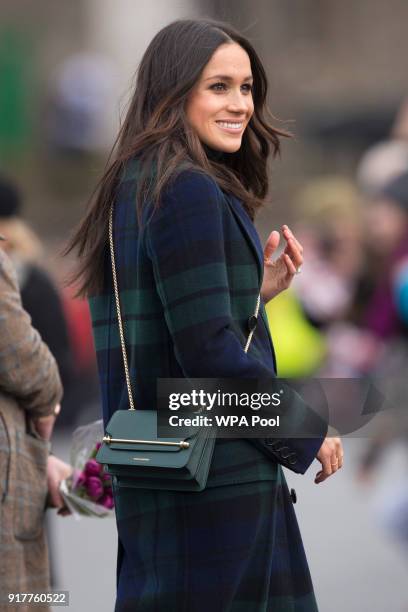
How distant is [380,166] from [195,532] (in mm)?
4993

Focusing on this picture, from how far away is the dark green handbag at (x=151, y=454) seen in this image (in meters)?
3.29

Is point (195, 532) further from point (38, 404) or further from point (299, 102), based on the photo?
point (299, 102)

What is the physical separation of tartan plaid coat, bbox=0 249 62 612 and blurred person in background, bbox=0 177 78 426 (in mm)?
1608

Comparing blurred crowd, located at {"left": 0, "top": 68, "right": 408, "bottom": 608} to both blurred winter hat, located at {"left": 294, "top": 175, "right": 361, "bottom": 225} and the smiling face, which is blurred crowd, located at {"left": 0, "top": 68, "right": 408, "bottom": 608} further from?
the smiling face

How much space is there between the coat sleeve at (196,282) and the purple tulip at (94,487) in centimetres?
88

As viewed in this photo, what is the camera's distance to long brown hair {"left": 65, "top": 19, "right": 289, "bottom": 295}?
11.2ft

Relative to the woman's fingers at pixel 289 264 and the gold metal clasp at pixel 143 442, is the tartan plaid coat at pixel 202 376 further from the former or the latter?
the woman's fingers at pixel 289 264

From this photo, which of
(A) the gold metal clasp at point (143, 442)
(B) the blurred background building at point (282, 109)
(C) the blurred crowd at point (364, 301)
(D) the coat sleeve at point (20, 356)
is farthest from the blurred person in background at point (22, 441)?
(B) the blurred background building at point (282, 109)

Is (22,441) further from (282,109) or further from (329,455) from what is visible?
(282,109)

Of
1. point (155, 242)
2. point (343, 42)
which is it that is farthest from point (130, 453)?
point (343, 42)

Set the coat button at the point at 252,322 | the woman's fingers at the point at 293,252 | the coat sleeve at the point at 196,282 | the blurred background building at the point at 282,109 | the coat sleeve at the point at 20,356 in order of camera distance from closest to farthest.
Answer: the coat sleeve at the point at 196,282 → the coat button at the point at 252,322 → the woman's fingers at the point at 293,252 → the coat sleeve at the point at 20,356 → the blurred background building at the point at 282,109

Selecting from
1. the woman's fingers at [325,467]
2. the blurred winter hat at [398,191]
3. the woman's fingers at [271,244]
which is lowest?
the woman's fingers at [325,467]

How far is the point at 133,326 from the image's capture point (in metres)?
3.42

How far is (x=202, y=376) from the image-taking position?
3.31m
